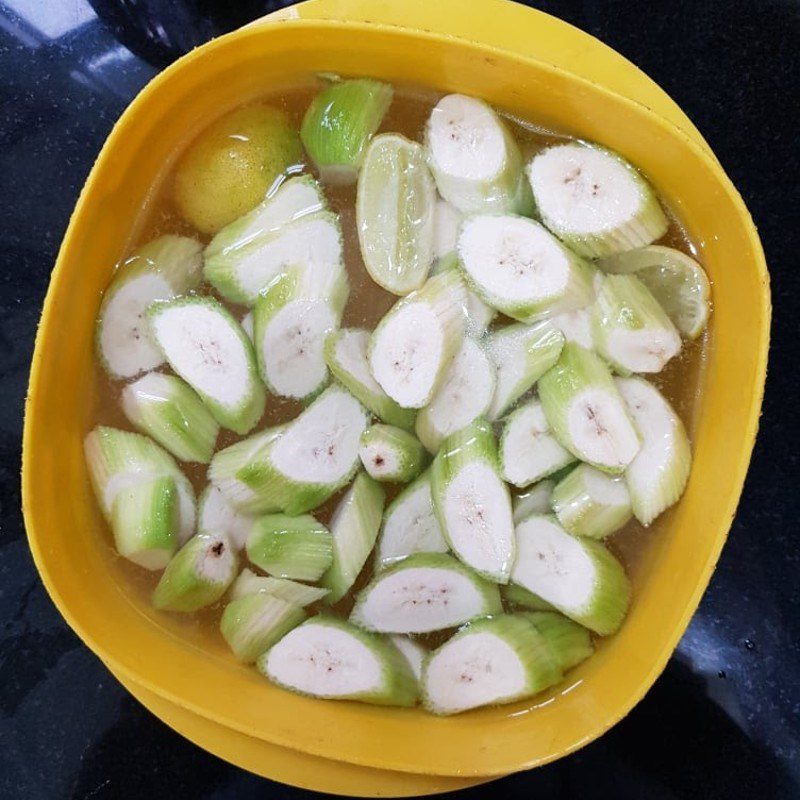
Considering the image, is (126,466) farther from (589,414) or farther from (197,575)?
(589,414)

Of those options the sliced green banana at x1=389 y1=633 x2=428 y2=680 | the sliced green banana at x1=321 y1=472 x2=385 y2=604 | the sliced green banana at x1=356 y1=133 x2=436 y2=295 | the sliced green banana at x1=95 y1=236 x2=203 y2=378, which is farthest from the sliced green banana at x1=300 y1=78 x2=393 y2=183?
the sliced green banana at x1=389 y1=633 x2=428 y2=680

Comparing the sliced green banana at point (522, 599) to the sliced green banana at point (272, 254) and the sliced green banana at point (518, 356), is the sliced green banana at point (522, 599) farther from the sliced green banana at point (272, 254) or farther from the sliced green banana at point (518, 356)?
the sliced green banana at point (272, 254)

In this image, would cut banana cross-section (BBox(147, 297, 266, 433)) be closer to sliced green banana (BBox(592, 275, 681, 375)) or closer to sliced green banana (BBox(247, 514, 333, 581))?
sliced green banana (BBox(247, 514, 333, 581))

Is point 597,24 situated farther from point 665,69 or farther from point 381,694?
point 381,694

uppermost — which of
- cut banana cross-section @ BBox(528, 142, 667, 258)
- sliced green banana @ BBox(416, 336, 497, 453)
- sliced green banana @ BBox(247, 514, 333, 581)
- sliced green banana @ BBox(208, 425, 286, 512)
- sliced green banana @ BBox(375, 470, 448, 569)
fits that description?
cut banana cross-section @ BBox(528, 142, 667, 258)

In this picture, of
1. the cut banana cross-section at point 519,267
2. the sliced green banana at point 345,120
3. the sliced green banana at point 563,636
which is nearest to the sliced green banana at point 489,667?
the sliced green banana at point 563,636

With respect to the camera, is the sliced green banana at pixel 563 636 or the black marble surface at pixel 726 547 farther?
the black marble surface at pixel 726 547

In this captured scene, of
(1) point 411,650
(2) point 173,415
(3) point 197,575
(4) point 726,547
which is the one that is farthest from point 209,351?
(4) point 726,547

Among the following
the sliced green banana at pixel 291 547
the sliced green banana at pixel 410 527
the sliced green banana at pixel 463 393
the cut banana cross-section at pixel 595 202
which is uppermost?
the cut banana cross-section at pixel 595 202
